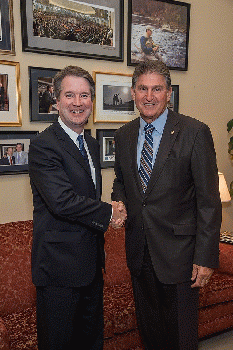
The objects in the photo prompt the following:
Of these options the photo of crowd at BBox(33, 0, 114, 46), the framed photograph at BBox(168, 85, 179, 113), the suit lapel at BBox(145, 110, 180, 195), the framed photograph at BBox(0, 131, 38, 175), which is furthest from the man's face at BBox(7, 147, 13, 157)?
the framed photograph at BBox(168, 85, 179, 113)

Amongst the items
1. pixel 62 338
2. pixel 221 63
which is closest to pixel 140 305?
pixel 62 338

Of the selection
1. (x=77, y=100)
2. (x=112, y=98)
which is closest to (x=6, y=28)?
(x=112, y=98)

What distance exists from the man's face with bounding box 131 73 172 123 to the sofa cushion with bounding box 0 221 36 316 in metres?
1.49

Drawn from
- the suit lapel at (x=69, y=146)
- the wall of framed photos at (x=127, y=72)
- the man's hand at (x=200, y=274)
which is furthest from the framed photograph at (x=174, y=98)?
the man's hand at (x=200, y=274)

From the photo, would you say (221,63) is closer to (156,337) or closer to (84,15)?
(84,15)

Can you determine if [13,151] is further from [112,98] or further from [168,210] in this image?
[168,210]

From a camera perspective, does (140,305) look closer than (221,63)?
Yes

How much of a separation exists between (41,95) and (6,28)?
598mm

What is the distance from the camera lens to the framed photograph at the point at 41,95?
2979 mm

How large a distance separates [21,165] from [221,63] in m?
2.73

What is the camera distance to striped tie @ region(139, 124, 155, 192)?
1.92 metres

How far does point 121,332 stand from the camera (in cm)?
237

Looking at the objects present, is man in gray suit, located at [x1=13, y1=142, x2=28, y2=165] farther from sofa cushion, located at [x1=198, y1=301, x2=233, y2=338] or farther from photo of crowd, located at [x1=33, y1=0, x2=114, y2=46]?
sofa cushion, located at [x1=198, y1=301, x2=233, y2=338]

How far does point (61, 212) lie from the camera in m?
1.72
